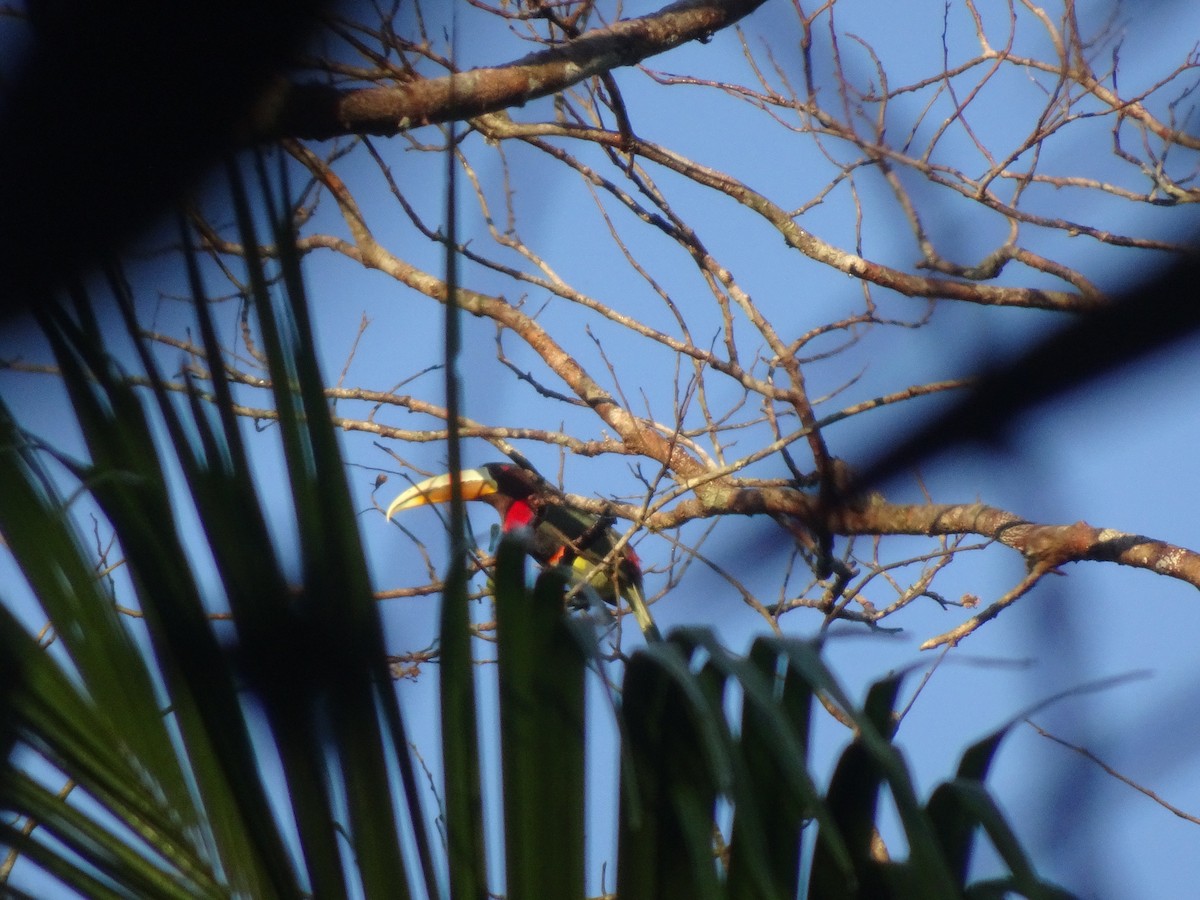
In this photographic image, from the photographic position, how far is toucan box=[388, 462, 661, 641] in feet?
7.53

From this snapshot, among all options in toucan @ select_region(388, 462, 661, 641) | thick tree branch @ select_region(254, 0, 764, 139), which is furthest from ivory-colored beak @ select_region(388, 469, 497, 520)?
thick tree branch @ select_region(254, 0, 764, 139)

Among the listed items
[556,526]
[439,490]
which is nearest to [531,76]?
[439,490]

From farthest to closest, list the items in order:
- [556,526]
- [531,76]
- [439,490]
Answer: [556,526] < [439,490] < [531,76]

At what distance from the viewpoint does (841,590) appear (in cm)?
295

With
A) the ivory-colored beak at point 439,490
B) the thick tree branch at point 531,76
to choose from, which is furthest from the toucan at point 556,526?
the thick tree branch at point 531,76

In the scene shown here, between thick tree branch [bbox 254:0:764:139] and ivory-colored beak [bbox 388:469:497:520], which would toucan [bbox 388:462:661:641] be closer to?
ivory-colored beak [bbox 388:469:497:520]

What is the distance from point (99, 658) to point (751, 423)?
2.46m

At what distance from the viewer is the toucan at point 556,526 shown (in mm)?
2295

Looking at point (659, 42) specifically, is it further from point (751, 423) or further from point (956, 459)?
point (956, 459)

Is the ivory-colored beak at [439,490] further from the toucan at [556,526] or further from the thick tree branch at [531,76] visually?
the thick tree branch at [531,76]

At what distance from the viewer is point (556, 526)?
5.09 metres

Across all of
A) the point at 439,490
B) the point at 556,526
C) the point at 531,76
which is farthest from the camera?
the point at 556,526

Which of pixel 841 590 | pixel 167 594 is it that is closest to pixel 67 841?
pixel 167 594

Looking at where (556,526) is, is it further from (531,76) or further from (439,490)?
(531,76)
